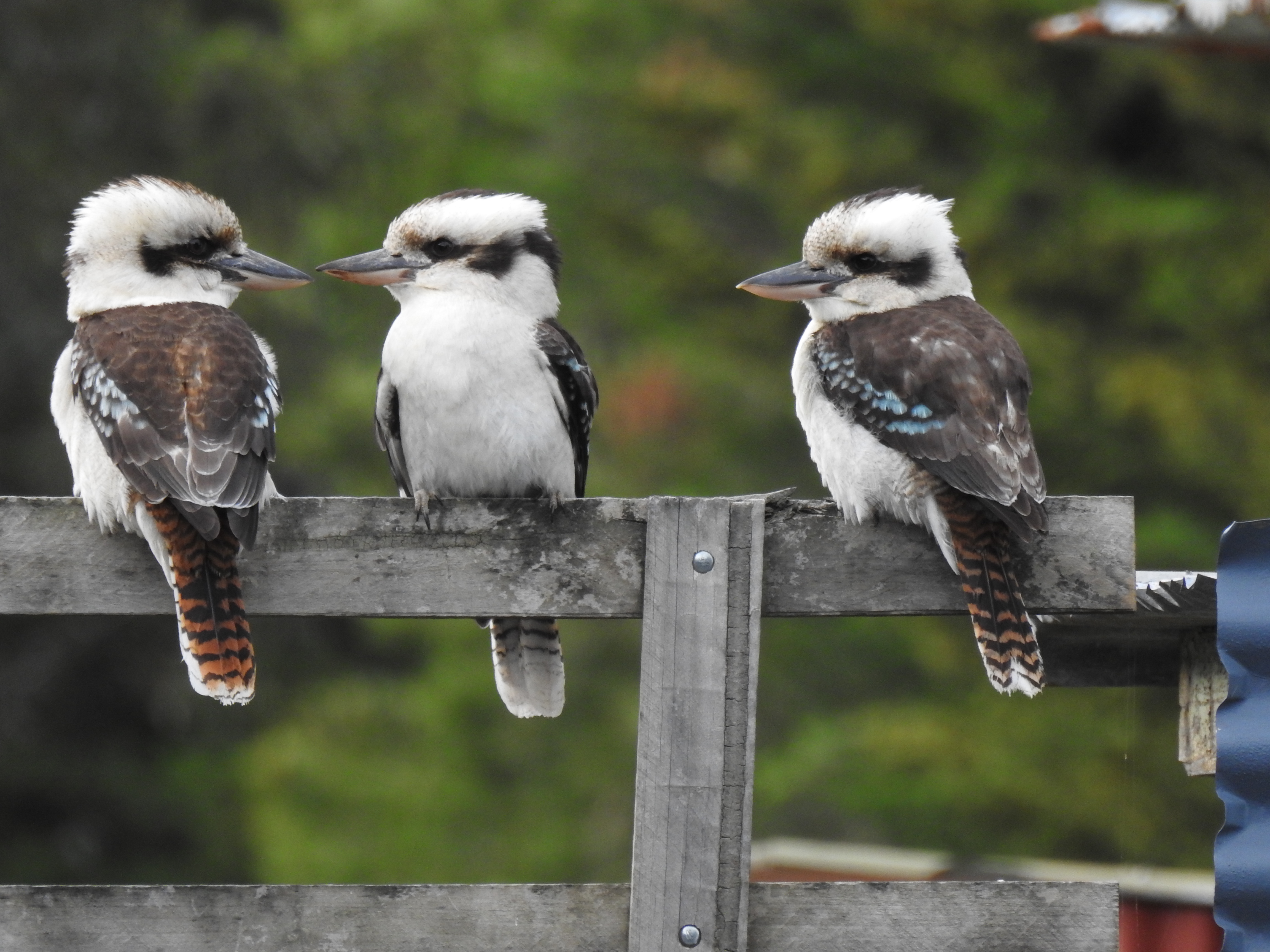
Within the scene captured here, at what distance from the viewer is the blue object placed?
2990 mm

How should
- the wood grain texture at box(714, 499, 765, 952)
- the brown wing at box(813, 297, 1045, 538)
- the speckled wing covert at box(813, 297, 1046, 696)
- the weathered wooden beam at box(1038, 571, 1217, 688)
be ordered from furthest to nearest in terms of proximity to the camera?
the weathered wooden beam at box(1038, 571, 1217, 688), the brown wing at box(813, 297, 1045, 538), the speckled wing covert at box(813, 297, 1046, 696), the wood grain texture at box(714, 499, 765, 952)

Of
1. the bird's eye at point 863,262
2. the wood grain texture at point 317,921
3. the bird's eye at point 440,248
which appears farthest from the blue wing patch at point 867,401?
the wood grain texture at point 317,921

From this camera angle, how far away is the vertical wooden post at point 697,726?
279cm

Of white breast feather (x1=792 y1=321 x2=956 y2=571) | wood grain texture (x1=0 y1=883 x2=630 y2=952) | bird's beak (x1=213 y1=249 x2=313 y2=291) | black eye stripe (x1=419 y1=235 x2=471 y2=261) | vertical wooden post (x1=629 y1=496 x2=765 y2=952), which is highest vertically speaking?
black eye stripe (x1=419 y1=235 x2=471 y2=261)

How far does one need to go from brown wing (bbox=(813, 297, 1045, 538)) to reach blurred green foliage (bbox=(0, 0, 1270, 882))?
5286 millimetres

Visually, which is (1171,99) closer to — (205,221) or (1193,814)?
(1193,814)

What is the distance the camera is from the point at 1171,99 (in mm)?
10156

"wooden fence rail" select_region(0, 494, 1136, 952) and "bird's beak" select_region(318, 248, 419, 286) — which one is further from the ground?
"bird's beak" select_region(318, 248, 419, 286)

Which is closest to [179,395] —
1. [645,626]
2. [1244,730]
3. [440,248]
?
[440,248]

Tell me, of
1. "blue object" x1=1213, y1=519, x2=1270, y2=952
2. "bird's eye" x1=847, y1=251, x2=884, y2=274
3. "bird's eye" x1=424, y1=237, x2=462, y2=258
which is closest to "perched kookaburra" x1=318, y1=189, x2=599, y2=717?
"bird's eye" x1=424, y1=237, x2=462, y2=258

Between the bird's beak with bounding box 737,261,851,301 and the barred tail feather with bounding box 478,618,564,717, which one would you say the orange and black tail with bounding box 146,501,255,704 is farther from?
the bird's beak with bounding box 737,261,851,301

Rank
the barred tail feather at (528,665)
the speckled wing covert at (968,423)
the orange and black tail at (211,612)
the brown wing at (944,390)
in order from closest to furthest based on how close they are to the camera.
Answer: the orange and black tail at (211,612) → the speckled wing covert at (968,423) → the brown wing at (944,390) → the barred tail feather at (528,665)

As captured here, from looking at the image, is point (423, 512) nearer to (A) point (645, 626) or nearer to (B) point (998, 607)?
(A) point (645, 626)

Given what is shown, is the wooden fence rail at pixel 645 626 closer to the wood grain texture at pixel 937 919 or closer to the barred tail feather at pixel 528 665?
the wood grain texture at pixel 937 919
